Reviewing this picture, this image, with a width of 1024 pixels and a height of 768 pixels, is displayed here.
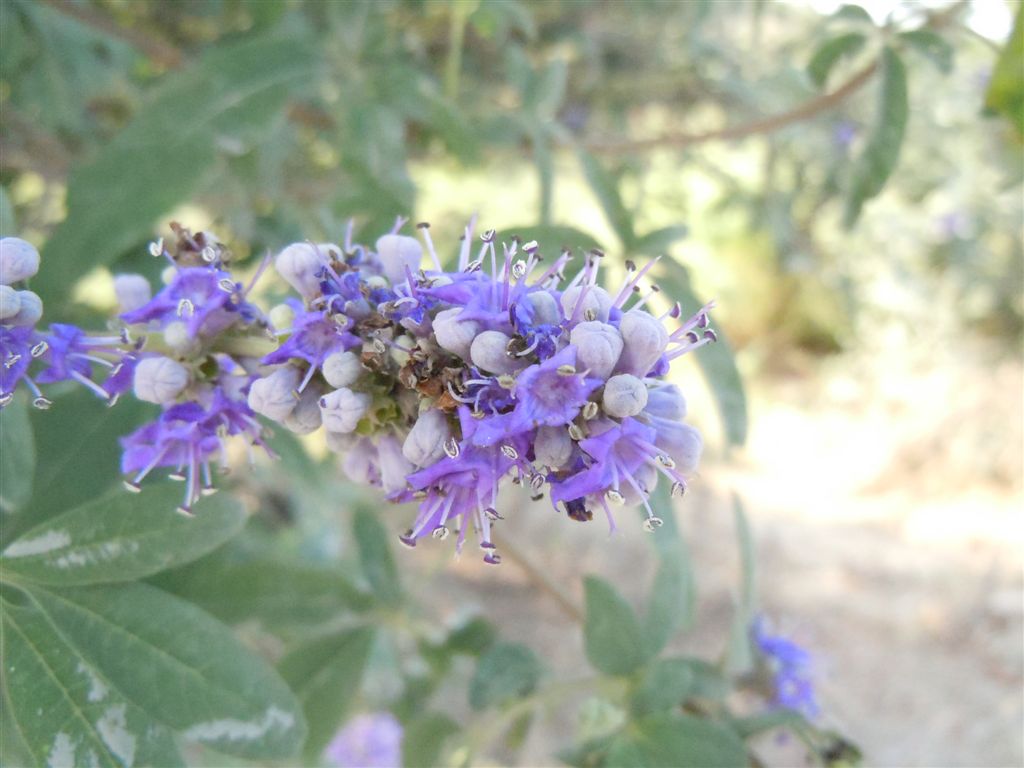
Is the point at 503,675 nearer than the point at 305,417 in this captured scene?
No

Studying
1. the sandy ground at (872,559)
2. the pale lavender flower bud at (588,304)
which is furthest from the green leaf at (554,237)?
the sandy ground at (872,559)

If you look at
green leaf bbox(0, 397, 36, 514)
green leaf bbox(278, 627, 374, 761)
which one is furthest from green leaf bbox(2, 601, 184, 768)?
green leaf bbox(278, 627, 374, 761)

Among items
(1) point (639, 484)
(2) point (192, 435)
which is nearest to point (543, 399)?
(1) point (639, 484)

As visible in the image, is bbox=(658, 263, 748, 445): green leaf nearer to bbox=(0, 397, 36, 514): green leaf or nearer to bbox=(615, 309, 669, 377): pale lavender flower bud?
bbox=(615, 309, 669, 377): pale lavender flower bud

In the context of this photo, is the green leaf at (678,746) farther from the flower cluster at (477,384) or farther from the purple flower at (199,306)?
the purple flower at (199,306)

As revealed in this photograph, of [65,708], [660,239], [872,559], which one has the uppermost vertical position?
[872,559]

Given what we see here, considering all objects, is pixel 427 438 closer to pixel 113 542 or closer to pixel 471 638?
pixel 113 542
